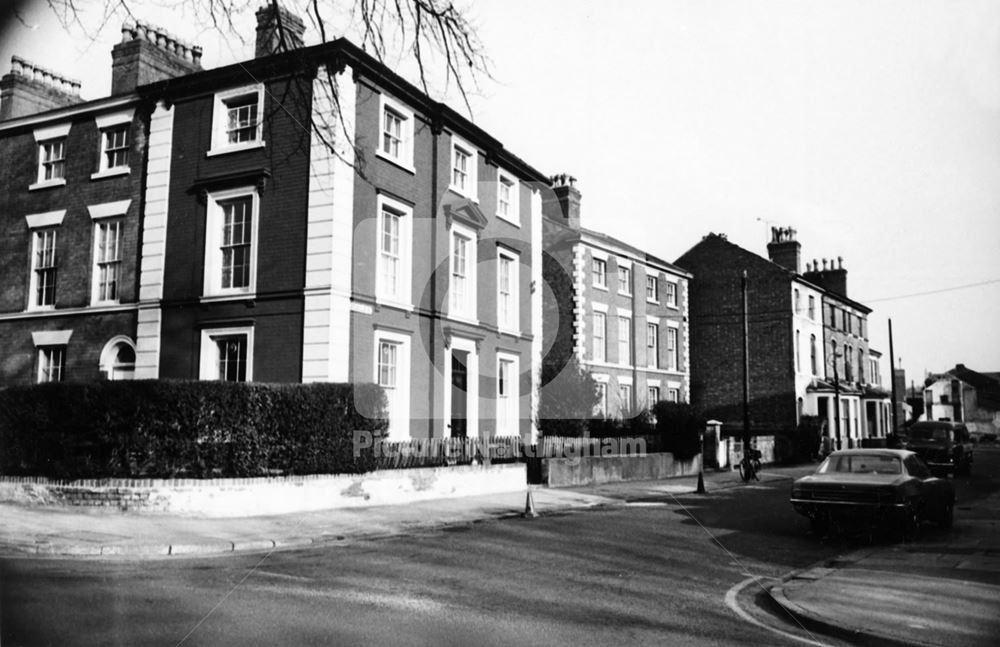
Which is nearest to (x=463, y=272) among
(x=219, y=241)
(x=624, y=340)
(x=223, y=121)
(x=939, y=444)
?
(x=219, y=241)

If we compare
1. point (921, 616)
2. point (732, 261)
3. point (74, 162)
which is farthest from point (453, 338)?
point (732, 261)

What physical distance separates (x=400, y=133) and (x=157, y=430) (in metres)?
10.8

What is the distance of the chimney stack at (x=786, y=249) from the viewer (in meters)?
47.5

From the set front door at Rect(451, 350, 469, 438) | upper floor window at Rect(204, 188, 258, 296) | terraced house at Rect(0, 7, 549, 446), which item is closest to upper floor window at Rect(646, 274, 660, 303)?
front door at Rect(451, 350, 469, 438)

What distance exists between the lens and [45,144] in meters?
20.5

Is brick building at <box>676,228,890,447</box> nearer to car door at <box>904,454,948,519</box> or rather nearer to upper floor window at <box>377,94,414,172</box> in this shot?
upper floor window at <box>377,94,414,172</box>

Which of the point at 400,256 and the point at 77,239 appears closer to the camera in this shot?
the point at 400,256

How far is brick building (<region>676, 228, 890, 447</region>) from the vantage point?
44.2 meters

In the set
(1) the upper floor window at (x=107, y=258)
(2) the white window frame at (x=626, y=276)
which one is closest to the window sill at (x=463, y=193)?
(1) the upper floor window at (x=107, y=258)

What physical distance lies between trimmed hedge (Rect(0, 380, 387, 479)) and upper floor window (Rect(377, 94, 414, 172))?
798 centimetres

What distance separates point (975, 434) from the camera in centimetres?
9125

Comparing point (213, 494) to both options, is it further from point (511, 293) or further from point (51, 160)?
point (511, 293)

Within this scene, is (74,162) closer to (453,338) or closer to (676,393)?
(453,338)

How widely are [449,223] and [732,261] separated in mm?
28268
